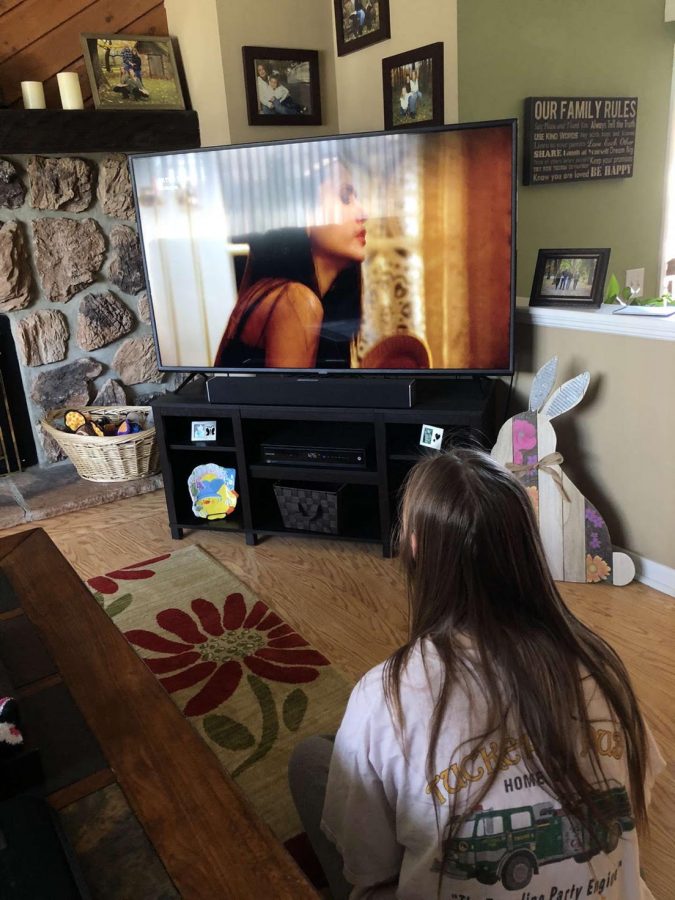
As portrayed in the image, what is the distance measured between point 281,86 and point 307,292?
1101mm

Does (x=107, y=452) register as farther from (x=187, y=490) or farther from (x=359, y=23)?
(x=359, y=23)

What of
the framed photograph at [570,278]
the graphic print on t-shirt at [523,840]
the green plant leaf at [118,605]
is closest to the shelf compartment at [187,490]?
the green plant leaf at [118,605]

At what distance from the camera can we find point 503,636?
0.89 meters

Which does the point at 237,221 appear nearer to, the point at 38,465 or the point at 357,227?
the point at 357,227

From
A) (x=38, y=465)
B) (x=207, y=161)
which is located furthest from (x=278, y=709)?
(x=38, y=465)

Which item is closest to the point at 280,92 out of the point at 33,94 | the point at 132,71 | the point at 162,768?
the point at 132,71

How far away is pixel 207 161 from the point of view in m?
2.57

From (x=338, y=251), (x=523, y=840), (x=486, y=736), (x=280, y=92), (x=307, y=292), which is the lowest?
(x=523, y=840)

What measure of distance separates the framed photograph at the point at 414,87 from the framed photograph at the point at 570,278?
680mm

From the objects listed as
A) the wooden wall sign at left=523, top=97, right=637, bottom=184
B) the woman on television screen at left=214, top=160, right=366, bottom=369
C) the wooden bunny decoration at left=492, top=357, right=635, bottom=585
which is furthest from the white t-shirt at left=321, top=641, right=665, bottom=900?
the wooden wall sign at left=523, top=97, right=637, bottom=184

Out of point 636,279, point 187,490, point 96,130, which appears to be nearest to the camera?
point 187,490

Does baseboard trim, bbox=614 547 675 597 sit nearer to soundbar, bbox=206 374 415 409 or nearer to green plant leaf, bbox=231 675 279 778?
soundbar, bbox=206 374 415 409

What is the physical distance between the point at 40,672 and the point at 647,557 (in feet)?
5.87

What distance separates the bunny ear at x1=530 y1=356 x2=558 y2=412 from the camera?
2.40 metres
